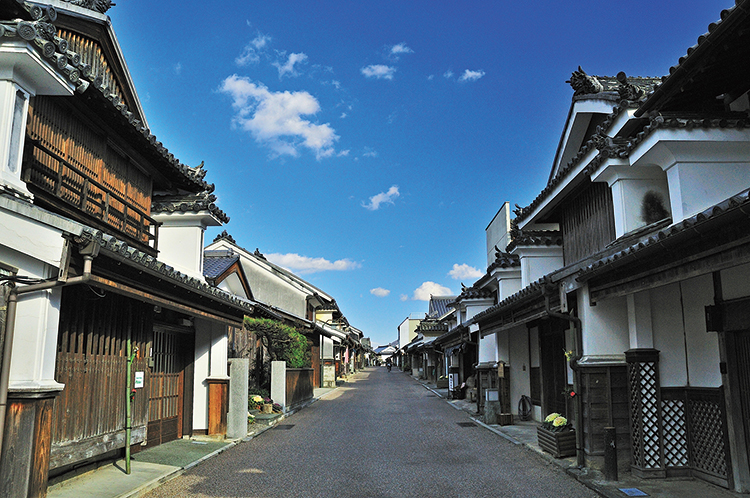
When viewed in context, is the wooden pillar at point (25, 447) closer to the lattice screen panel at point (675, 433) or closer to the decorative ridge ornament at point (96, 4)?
the decorative ridge ornament at point (96, 4)

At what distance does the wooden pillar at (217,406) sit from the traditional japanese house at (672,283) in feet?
26.4

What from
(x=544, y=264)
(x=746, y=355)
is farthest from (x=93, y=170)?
(x=544, y=264)

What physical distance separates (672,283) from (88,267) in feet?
25.8

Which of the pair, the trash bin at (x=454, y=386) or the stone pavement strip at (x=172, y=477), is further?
the trash bin at (x=454, y=386)

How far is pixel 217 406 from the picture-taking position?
45.6 feet

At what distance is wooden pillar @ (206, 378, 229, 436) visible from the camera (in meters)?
13.8

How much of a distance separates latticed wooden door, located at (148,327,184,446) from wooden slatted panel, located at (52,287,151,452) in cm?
149

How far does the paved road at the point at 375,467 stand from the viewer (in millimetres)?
8734

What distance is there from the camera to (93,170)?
10.2 m

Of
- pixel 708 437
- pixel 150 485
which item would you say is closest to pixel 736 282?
pixel 708 437

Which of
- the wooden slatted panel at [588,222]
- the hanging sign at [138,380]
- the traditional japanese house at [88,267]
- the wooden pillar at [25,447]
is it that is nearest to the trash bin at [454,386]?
the wooden slatted panel at [588,222]

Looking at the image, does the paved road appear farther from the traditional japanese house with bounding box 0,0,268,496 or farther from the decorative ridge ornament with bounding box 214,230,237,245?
the decorative ridge ornament with bounding box 214,230,237,245

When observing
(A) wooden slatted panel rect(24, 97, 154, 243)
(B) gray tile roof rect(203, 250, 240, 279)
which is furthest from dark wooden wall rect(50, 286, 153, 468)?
(B) gray tile roof rect(203, 250, 240, 279)

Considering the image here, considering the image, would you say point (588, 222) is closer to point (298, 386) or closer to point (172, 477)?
point (172, 477)
